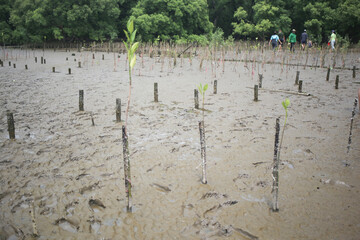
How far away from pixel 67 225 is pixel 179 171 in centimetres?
153

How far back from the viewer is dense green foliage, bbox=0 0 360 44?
22266 millimetres

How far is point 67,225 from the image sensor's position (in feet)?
8.87

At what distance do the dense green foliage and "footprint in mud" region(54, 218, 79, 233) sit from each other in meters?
20.5

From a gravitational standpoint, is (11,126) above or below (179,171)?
above

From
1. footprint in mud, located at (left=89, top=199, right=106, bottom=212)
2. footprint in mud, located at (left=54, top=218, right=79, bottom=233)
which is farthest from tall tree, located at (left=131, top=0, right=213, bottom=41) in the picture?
footprint in mud, located at (left=54, top=218, right=79, bottom=233)

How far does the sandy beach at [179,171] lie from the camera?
2680mm

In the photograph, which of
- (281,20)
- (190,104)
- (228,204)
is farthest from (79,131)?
(281,20)

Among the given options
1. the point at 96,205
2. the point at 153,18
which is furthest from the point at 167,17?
the point at 96,205

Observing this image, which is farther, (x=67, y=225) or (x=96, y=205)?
(x=96, y=205)

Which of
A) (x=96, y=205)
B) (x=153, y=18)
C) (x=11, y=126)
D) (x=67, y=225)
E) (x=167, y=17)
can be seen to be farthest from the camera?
(x=167, y=17)

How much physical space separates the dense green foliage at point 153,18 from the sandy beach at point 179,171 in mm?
17357

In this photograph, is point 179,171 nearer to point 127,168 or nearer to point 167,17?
point 127,168

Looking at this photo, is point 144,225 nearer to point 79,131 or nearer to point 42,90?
point 79,131

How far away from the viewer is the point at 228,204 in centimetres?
297
